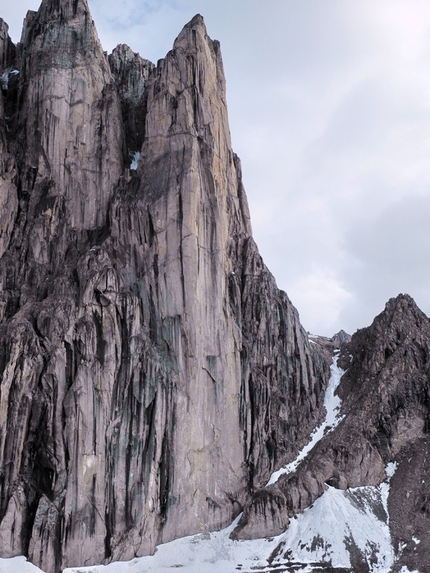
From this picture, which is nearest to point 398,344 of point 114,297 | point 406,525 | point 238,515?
point 406,525

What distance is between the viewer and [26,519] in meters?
71.5

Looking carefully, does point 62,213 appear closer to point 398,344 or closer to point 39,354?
point 39,354

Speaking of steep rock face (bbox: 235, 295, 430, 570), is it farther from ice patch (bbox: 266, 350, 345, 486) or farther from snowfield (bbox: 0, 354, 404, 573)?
snowfield (bbox: 0, 354, 404, 573)

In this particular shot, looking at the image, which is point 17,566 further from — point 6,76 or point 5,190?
point 6,76

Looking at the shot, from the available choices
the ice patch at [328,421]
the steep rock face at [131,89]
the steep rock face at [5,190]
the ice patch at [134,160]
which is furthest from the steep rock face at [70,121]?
the ice patch at [328,421]

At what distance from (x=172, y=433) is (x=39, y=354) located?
1621 cm

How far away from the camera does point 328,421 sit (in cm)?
9506

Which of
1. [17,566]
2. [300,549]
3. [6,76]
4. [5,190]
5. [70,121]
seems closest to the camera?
[17,566]

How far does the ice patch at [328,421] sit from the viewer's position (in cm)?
8706

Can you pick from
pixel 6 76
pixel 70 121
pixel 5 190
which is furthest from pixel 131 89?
pixel 5 190

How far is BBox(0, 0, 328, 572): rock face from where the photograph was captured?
74438 millimetres

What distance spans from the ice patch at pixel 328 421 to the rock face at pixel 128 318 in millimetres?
1094

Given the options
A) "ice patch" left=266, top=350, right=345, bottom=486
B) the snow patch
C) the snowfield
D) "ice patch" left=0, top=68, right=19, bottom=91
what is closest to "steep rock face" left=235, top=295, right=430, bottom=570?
"ice patch" left=266, top=350, right=345, bottom=486

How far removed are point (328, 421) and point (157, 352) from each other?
88.0 feet
